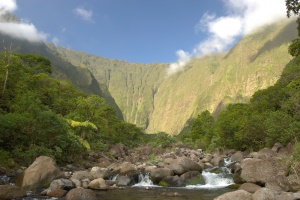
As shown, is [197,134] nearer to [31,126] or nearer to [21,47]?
[31,126]

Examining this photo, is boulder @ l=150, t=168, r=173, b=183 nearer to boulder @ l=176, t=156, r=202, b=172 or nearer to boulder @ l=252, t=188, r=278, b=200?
boulder @ l=176, t=156, r=202, b=172

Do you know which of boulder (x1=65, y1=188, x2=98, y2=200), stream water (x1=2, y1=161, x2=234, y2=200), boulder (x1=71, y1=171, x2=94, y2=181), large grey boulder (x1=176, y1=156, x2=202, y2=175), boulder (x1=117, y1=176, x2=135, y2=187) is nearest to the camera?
boulder (x1=65, y1=188, x2=98, y2=200)

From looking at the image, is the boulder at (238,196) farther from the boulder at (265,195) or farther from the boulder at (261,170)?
the boulder at (261,170)

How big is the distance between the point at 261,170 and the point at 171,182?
7.68 m

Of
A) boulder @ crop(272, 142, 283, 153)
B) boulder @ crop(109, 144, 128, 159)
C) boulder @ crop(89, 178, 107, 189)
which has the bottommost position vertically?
boulder @ crop(89, 178, 107, 189)

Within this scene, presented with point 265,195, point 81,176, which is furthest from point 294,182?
point 81,176

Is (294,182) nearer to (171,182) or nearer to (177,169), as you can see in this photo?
(171,182)

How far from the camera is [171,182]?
2572 centimetres

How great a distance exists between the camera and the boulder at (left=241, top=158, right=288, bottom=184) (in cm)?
2252

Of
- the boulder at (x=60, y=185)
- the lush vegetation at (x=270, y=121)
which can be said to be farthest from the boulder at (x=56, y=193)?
the lush vegetation at (x=270, y=121)

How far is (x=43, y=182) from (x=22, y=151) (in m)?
6.79

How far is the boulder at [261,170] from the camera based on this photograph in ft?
73.9

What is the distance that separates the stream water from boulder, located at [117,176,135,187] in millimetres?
572

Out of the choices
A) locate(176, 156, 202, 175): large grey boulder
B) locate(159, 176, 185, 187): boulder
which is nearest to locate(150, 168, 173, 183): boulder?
locate(159, 176, 185, 187): boulder
